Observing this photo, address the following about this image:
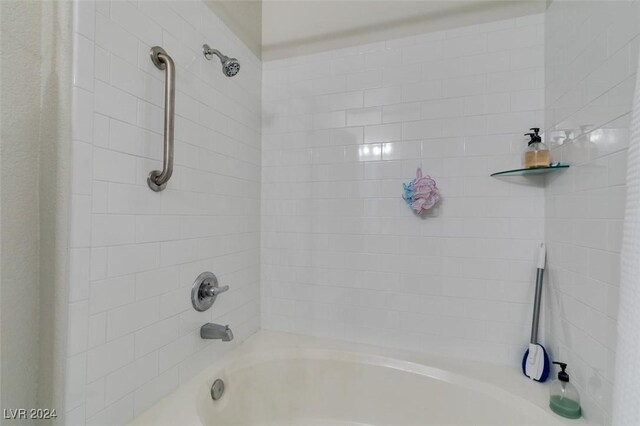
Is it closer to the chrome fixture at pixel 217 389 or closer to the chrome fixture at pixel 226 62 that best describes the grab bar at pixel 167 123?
the chrome fixture at pixel 226 62

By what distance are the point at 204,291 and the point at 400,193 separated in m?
1.04

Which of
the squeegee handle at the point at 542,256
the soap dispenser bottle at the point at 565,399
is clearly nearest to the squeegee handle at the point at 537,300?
the squeegee handle at the point at 542,256

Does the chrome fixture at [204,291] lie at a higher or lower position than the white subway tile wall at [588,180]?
lower

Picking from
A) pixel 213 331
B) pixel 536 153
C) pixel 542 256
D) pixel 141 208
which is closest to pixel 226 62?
pixel 141 208

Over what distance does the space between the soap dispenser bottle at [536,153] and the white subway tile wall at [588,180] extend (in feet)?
0.16

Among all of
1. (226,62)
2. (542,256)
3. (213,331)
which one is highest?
(226,62)

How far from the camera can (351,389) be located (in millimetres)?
1478

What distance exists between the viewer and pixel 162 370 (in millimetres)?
1097

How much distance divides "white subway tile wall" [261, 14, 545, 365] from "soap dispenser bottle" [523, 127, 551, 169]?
10 cm

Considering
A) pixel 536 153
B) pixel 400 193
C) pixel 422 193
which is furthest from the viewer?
pixel 400 193

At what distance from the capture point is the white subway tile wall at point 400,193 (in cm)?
139

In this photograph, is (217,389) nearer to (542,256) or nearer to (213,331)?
(213,331)

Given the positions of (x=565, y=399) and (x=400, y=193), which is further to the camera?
(x=400, y=193)

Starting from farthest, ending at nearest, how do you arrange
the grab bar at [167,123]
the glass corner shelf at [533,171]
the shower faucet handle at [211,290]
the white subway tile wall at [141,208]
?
the shower faucet handle at [211,290] < the glass corner shelf at [533,171] < the grab bar at [167,123] < the white subway tile wall at [141,208]
